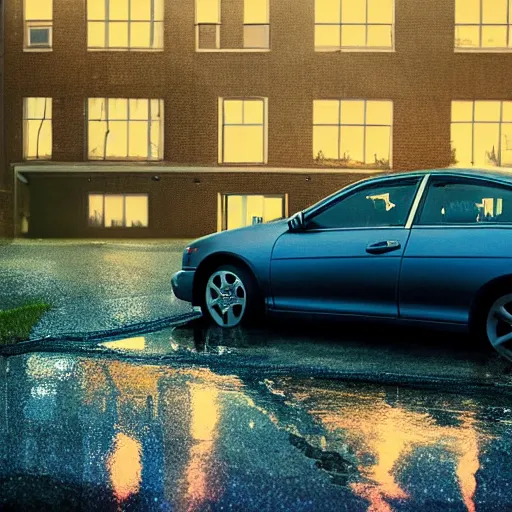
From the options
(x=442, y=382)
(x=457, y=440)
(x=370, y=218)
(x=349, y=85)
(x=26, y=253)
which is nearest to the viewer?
(x=457, y=440)

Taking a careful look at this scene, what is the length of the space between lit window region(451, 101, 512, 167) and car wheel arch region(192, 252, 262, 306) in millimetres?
29625

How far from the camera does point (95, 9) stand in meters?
37.0

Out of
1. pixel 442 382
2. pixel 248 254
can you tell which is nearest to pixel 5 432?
pixel 442 382

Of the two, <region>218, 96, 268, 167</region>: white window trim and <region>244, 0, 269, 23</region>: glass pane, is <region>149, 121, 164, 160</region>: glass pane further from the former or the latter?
<region>244, 0, 269, 23</region>: glass pane

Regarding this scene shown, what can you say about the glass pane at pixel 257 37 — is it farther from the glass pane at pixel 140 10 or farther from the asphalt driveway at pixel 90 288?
the asphalt driveway at pixel 90 288

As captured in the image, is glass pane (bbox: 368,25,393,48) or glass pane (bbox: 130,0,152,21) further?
glass pane (bbox: 130,0,152,21)

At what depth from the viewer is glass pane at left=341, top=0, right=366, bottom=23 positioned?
36.8 metres

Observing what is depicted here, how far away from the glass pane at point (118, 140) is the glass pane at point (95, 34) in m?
3.25

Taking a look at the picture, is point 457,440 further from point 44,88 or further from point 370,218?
point 44,88

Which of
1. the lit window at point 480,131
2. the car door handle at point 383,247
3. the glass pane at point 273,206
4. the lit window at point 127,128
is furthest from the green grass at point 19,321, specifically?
the lit window at point 480,131

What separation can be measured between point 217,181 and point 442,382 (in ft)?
102

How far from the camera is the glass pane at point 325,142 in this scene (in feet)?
121

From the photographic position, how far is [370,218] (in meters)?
7.71

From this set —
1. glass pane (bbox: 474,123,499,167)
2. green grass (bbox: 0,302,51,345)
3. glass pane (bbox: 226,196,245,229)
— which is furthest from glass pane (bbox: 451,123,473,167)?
green grass (bbox: 0,302,51,345)
